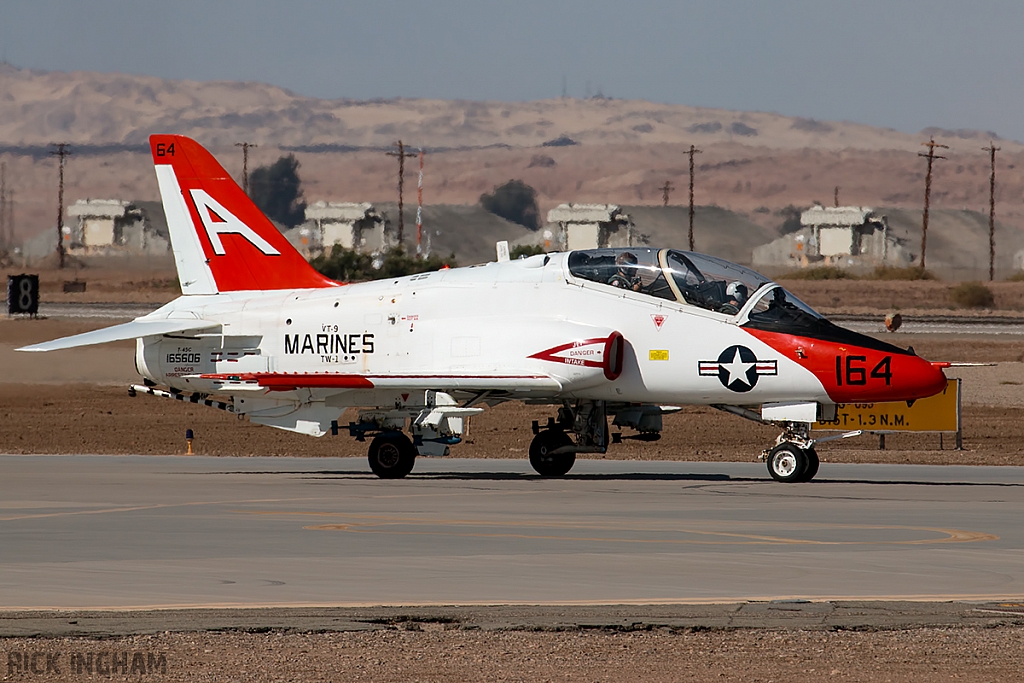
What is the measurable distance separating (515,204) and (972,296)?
3885 inches

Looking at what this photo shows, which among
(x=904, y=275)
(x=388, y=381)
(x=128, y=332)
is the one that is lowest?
(x=388, y=381)

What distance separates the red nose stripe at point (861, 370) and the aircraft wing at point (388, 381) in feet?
12.2

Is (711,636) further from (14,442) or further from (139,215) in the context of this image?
(139,215)

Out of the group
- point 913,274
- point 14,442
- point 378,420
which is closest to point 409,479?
point 378,420

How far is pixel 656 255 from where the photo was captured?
21953 millimetres

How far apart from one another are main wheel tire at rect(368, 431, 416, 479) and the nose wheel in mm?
5746

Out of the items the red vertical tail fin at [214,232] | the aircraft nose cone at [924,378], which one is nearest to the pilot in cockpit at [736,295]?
the aircraft nose cone at [924,378]

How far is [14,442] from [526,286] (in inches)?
546

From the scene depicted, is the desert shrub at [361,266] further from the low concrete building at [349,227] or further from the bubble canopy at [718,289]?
the low concrete building at [349,227]

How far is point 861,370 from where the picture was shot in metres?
21.1

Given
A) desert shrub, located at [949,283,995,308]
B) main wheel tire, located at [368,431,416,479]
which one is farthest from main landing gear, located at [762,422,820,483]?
desert shrub, located at [949,283,995,308]

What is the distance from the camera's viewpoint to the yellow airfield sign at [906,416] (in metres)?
27.9

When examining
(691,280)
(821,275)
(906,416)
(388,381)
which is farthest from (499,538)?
(821,275)

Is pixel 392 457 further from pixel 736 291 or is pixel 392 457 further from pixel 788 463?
pixel 788 463
